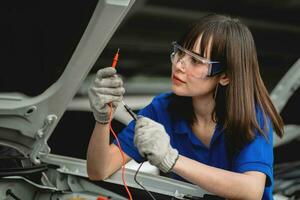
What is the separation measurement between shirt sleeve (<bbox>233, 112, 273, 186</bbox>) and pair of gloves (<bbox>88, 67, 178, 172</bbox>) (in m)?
0.25

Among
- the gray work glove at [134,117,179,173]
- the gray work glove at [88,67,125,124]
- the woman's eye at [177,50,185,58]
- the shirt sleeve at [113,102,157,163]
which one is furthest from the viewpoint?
the shirt sleeve at [113,102,157,163]

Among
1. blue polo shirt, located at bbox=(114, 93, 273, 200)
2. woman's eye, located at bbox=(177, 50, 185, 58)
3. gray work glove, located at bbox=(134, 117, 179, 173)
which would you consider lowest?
blue polo shirt, located at bbox=(114, 93, 273, 200)

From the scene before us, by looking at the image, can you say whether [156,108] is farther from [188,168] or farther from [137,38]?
[137,38]

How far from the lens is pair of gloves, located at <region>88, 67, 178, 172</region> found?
142 cm

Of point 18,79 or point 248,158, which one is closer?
point 248,158

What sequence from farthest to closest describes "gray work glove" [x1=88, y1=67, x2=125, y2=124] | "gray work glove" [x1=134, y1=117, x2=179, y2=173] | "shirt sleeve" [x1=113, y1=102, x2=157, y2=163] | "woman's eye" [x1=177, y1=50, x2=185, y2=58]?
"shirt sleeve" [x1=113, y1=102, x2=157, y2=163] < "woman's eye" [x1=177, y1=50, x2=185, y2=58] < "gray work glove" [x1=88, y1=67, x2=125, y2=124] < "gray work glove" [x1=134, y1=117, x2=179, y2=173]

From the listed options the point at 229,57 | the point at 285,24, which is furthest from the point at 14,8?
the point at 285,24

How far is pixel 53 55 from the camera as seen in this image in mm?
1932

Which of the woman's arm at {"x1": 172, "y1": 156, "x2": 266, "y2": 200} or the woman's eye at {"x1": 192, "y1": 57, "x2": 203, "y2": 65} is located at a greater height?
the woman's eye at {"x1": 192, "y1": 57, "x2": 203, "y2": 65}

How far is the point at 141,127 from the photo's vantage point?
1.46 meters

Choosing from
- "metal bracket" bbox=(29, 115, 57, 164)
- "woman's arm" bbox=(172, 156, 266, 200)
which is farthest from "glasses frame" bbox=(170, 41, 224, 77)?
"metal bracket" bbox=(29, 115, 57, 164)

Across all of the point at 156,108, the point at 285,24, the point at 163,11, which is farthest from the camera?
the point at 285,24

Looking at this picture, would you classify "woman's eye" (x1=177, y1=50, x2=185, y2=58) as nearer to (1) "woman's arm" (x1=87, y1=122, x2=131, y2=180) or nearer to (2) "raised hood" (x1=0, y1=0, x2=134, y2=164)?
(2) "raised hood" (x1=0, y1=0, x2=134, y2=164)

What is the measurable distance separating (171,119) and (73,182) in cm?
48
